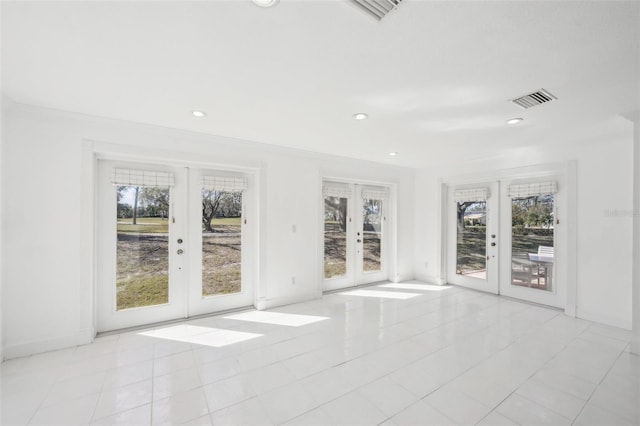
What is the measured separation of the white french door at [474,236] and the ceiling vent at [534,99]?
2776 mm

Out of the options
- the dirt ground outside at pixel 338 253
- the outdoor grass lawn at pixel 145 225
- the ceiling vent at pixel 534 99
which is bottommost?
the dirt ground outside at pixel 338 253

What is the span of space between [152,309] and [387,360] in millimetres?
3061

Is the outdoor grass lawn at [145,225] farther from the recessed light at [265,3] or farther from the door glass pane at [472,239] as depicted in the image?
the door glass pane at [472,239]

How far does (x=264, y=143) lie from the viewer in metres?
4.14

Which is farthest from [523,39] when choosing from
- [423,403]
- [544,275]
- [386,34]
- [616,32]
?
[544,275]

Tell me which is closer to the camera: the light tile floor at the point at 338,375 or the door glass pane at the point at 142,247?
the light tile floor at the point at 338,375

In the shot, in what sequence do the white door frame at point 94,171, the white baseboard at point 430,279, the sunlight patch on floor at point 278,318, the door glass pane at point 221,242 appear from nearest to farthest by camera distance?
the white door frame at point 94,171
the sunlight patch on floor at point 278,318
the door glass pane at point 221,242
the white baseboard at point 430,279

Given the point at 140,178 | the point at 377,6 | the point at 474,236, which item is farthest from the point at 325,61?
the point at 474,236

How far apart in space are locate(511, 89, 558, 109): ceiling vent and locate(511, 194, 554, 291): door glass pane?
2514 millimetres

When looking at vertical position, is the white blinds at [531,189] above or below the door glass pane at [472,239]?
above

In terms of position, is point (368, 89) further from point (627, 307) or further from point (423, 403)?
point (627, 307)

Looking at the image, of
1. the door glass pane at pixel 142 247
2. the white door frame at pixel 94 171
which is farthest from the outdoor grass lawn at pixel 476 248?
the door glass pane at pixel 142 247

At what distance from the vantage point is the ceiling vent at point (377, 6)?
1.45 meters

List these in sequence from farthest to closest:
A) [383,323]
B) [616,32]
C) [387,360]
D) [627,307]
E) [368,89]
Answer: [383,323], [627,307], [387,360], [368,89], [616,32]
